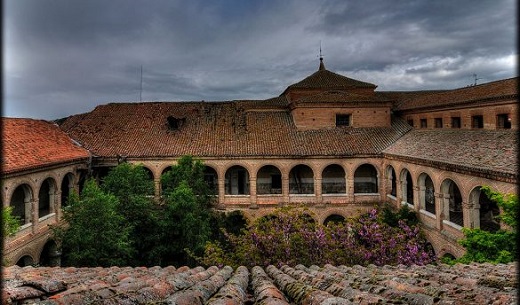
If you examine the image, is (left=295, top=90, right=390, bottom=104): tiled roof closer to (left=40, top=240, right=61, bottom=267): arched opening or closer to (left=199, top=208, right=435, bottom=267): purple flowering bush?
(left=199, top=208, right=435, bottom=267): purple flowering bush

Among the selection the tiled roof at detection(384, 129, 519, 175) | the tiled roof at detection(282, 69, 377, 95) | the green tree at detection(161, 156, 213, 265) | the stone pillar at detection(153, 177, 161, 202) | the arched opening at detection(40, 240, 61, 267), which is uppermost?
the tiled roof at detection(282, 69, 377, 95)

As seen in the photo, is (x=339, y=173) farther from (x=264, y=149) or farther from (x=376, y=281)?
(x=376, y=281)

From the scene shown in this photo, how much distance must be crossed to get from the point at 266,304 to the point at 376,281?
6.62 ft

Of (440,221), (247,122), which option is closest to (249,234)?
(440,221)

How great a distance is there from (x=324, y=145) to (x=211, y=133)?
7.93m

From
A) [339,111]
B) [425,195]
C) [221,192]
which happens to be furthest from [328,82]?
[221,192]

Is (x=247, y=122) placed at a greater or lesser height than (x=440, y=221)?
greater

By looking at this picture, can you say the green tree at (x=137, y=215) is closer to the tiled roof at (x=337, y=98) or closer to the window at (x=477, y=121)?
the tiled roof at (x=337, y=98)

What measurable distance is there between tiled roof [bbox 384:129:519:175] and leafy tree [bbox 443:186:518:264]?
7.72ft

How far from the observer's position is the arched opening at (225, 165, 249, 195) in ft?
81.7

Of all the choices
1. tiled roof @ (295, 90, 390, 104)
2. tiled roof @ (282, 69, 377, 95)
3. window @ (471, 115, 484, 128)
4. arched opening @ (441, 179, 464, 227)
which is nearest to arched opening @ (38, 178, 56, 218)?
tiled roof @ (295, 90, 390, 104)

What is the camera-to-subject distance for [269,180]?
24.7 m

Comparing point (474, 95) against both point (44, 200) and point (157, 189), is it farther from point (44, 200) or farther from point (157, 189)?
point (44, 200)

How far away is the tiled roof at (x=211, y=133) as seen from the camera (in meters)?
23.0
